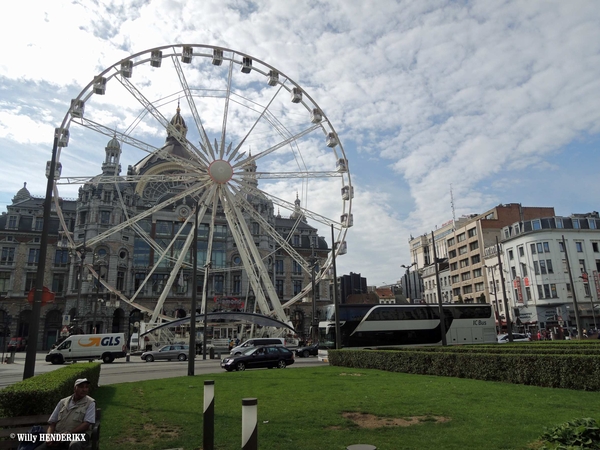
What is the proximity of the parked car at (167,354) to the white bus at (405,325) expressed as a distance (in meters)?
12.8

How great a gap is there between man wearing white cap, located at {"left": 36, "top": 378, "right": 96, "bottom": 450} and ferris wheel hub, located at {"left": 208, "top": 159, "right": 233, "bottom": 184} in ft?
90.9

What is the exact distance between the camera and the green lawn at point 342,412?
8625 millimetres

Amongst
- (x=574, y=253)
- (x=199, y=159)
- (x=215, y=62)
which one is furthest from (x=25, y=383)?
(x=574, y=253)

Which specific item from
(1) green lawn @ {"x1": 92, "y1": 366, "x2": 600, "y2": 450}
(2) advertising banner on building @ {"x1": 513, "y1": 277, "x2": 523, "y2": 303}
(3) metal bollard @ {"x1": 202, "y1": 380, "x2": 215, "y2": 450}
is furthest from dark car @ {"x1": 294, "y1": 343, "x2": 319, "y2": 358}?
(2) advertising banner on building @ {"x1": 513, "y1": 277, "x2": 523, "y2": 303}

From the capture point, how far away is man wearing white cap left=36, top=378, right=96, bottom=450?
6.94m

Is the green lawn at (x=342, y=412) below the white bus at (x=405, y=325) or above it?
below

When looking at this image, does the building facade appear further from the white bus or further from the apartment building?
the apartment building

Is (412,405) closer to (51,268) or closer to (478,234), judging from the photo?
(51,268)

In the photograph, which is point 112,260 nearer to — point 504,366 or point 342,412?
point 504,366

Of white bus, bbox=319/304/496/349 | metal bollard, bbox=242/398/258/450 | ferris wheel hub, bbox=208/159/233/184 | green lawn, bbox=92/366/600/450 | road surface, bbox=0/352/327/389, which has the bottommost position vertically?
road surface, bbox=0/352/327/389

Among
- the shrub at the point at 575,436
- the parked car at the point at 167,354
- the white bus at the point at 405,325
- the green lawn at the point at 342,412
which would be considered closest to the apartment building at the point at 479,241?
the white bus at the point at 405,325

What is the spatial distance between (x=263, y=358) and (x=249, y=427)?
22261mm

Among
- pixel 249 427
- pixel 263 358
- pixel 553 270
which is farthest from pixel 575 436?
pixel 553 270

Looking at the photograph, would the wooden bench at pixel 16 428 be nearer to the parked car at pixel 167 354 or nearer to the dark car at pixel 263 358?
the dark car at pixel 263 358
